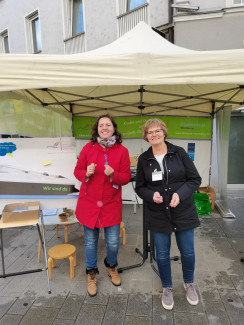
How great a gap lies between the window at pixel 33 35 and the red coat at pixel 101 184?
9.17 m

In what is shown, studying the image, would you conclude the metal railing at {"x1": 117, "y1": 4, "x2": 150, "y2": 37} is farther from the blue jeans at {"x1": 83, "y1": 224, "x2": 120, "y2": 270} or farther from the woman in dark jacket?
the blue jeans at {"x1": 83, "y1": 224, "x2": 120, "y2": 270}

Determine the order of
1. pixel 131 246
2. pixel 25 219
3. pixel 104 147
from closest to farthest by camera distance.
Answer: pixel 104 147, pixel 25 219, pixel 131 246

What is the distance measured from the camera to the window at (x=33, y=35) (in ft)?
30.4

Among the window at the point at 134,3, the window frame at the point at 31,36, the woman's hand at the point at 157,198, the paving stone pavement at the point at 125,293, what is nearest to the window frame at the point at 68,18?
the window frame at the point at 31,36

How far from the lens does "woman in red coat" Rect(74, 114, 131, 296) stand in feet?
6.84

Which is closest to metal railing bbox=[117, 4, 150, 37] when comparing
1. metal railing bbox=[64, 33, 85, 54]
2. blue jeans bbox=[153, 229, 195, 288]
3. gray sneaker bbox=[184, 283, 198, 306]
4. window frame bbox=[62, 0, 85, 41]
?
metal railing bbox=[64, 33, 85, 54]

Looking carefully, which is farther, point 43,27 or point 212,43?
point 43,27

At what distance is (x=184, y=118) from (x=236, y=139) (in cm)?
273

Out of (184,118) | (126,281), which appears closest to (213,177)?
(184,118)

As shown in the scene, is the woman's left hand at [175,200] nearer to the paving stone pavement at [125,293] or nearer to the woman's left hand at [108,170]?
the woman's left hand at [108,170]

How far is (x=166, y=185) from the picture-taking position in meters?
1.88

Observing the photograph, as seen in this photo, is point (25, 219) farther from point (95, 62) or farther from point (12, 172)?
point (95, 62)

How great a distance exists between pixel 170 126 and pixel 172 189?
3229mm

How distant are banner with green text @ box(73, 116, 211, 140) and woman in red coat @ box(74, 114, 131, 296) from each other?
2773 mm
